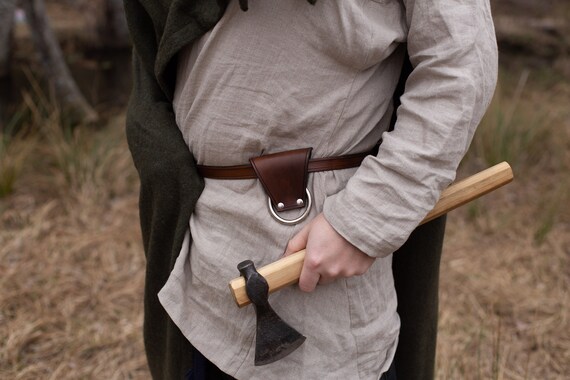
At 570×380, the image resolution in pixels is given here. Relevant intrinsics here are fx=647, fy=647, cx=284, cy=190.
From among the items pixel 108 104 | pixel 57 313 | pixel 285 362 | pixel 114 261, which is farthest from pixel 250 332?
pixel 108 104

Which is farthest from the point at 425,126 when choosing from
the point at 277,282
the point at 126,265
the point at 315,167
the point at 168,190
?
the point at 126,265

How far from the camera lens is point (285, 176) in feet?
3.43

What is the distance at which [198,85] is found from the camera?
108cm

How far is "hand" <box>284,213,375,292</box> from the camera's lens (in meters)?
0.99

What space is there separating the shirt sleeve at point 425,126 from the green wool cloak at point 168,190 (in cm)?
31

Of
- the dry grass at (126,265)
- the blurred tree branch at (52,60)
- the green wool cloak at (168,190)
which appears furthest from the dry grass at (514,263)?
the blurred tree branch at (52,60)

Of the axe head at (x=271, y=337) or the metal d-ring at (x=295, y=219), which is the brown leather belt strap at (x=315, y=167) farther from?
the axe head at (x=271, y=337)

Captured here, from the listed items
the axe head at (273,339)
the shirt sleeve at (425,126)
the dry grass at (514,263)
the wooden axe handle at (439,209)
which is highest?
the shirt sleeve at (425,126)

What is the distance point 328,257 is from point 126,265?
7.36 ft

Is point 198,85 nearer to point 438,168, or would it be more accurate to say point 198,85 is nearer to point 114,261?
point 438,168

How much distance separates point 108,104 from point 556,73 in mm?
4035

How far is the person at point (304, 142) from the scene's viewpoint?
3.13ft

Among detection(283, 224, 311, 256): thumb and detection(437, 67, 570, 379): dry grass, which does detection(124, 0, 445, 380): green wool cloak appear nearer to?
detection(283, 224, 311, 256): thumb

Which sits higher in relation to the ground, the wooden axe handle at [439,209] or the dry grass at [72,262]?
the wooden axe handle at [439,209]
